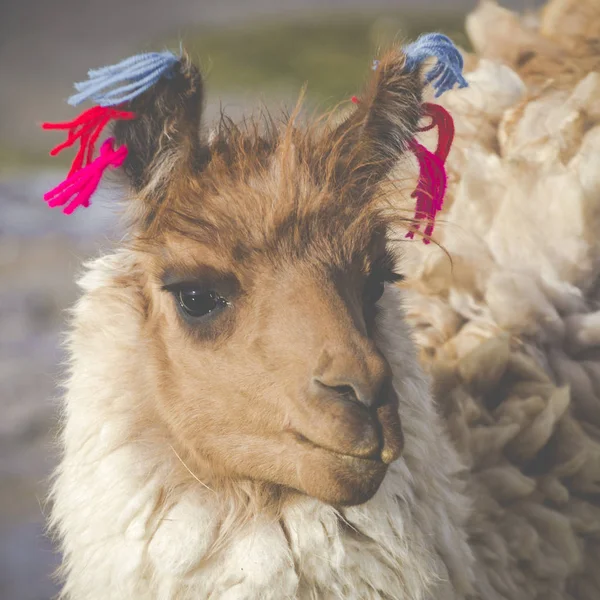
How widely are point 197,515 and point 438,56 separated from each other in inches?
49.2

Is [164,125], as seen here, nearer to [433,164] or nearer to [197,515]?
[433,164]

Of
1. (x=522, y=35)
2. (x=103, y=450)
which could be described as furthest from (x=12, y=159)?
(x=103, y=450)

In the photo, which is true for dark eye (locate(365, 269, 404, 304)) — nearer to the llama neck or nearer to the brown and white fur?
the brown and white fur

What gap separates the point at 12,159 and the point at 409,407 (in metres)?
10.3

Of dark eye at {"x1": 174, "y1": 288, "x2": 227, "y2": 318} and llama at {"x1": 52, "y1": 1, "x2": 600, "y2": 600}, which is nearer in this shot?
llama at {"x1": 52, "y1": 1, "x2": 600, "y2": 600}

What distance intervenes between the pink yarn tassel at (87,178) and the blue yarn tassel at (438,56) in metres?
0.74

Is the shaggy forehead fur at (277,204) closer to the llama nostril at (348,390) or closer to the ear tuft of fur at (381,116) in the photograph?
the ear tuft of fur at (381,116)

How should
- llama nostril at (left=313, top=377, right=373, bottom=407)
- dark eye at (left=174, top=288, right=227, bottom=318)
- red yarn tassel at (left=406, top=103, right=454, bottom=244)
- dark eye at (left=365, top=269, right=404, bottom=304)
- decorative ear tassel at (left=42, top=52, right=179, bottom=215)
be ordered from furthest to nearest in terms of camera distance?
red yarn tassel at (left=406, top=103, right=454, bottom=244) < dark eye at (left=365, top=269, right=404, bottom=304) < dark eye at (left=174, top=288, right=227, bottom=318) < decorative ear tassel at (left=42, top=52, right=179, bottom=215) < llama nostril at (left=313, top=377, right=373, bottom=407)

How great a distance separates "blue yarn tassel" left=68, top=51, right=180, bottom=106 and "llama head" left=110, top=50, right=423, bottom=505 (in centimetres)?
4

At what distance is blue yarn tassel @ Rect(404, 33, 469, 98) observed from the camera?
2.07 m

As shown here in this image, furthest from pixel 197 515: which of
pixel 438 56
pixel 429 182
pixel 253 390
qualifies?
pixel 438 56

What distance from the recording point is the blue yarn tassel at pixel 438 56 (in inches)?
81.5

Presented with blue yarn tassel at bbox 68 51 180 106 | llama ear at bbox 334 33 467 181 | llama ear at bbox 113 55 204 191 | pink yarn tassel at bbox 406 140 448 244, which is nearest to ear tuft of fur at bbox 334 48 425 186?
llama ear at bbox 334 33 467 181

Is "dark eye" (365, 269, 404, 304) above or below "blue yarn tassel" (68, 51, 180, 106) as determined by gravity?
below
